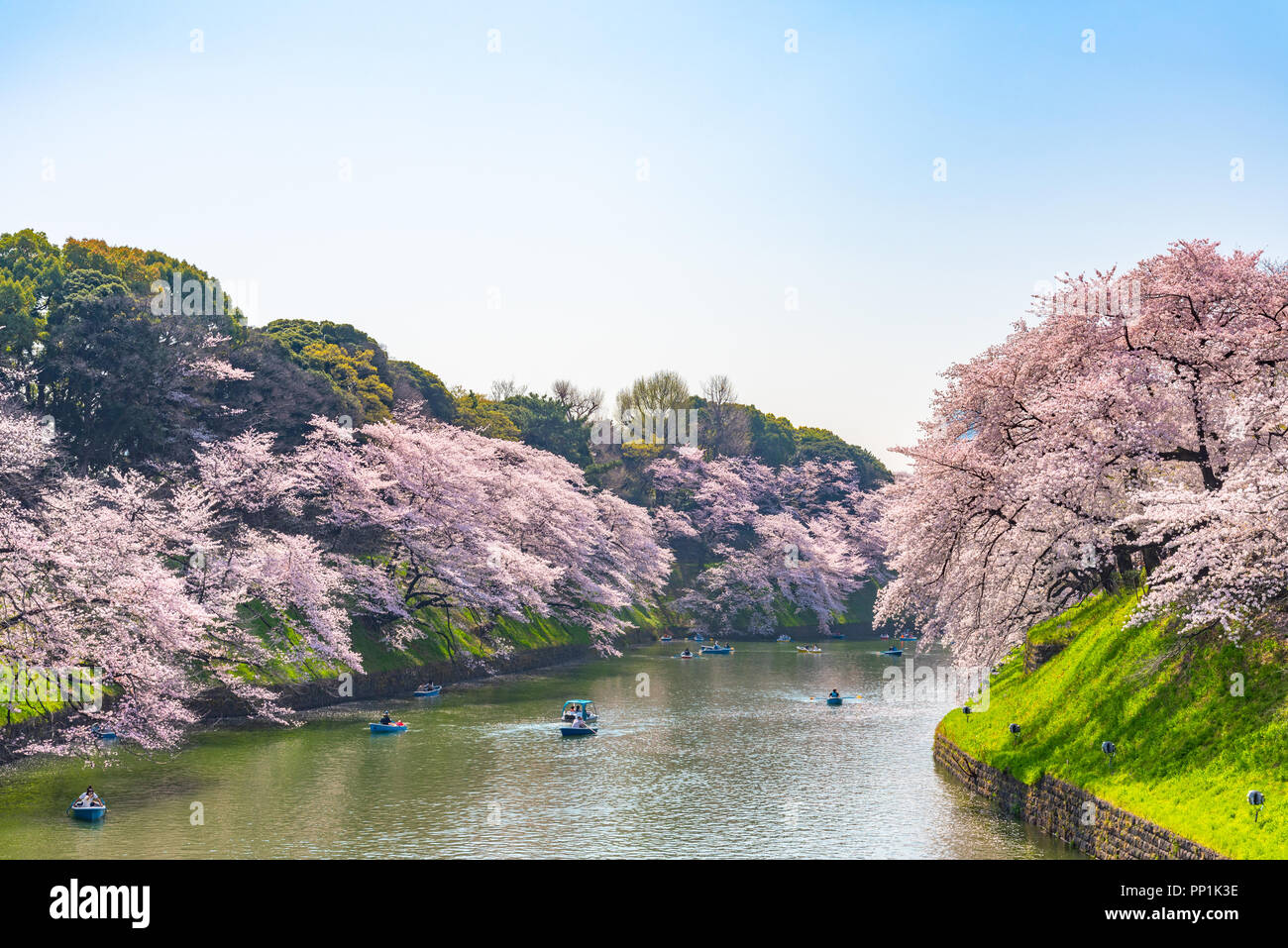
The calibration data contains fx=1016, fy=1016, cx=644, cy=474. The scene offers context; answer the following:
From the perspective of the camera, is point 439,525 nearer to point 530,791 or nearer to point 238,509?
point 238,509

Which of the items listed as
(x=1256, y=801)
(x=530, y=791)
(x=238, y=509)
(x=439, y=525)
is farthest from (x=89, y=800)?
(x=439, y=525)

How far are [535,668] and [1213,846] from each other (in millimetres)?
56168

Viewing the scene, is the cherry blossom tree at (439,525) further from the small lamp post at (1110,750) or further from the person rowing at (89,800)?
the small lamp post at (1110,750)

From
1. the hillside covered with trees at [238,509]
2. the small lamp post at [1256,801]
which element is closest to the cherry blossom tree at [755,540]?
the hillside covered with trees at [238,509]

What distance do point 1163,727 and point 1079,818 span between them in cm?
323

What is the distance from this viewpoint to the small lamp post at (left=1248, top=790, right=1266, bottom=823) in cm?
1998

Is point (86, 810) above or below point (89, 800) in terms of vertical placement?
below

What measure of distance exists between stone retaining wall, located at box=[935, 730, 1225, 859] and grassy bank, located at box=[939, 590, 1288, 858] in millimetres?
291

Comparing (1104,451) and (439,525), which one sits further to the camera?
(439,525)

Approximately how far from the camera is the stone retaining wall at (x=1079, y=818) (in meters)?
22.0

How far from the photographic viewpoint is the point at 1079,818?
26484 millimetres

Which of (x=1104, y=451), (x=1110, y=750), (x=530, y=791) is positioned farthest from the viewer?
(x=530, y=791)

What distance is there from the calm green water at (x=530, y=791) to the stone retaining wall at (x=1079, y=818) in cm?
61
